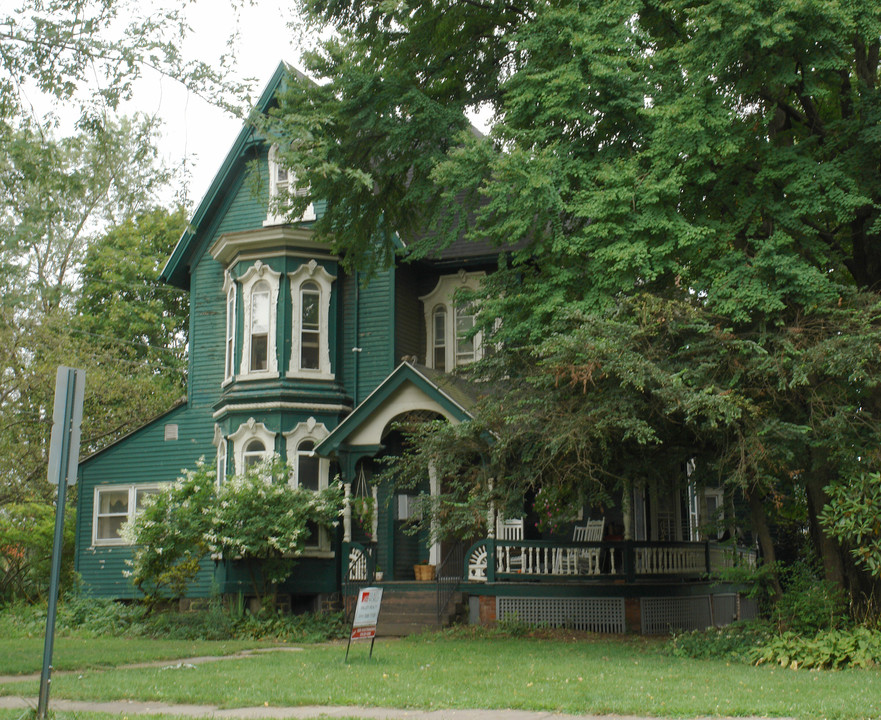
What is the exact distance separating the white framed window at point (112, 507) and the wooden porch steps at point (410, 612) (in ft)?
27.9

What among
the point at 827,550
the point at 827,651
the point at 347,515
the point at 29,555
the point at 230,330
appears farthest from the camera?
the point at 29,555

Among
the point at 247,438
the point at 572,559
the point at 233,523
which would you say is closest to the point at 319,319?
the point at 247,438

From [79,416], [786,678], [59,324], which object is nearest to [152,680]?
[79,416]

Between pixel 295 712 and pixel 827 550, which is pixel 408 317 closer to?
pixel 827 550

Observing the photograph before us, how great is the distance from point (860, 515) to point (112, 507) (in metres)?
18.3

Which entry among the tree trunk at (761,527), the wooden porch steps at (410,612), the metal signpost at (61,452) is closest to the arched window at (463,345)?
the wooden porch steps at (410,612)

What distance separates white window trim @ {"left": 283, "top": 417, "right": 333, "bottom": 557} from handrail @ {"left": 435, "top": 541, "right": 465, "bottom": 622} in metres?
2.68

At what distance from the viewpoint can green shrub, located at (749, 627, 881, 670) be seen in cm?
1218

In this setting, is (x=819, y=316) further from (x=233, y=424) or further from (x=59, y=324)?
(x=59, y=324)

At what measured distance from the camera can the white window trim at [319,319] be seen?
2227 cm

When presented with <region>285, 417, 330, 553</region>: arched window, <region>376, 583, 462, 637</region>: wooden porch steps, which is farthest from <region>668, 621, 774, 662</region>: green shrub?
<region>285, 417, 330, 553</region>: arched window

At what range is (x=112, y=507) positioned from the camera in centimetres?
2491

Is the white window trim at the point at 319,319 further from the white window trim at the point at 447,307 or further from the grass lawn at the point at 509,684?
the grass lawn at the point at 509,684

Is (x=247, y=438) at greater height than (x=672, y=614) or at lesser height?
greater
